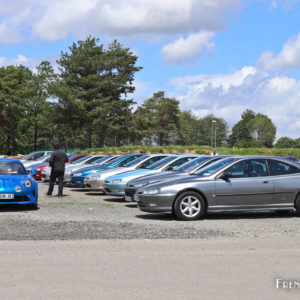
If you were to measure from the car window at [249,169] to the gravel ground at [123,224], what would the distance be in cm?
98

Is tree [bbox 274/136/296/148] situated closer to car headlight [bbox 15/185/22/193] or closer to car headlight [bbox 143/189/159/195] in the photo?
car headlight [bbox 15/185/22/193]

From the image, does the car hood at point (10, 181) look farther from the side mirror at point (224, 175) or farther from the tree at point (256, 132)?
the tree at point (256, 132)

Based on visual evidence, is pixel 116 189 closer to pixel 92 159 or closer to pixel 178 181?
pixel 178 181

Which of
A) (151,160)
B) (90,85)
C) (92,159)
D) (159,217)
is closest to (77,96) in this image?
(90,85)

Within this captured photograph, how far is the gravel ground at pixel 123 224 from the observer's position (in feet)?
30.3

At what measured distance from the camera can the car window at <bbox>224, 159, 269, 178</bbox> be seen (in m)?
11.9

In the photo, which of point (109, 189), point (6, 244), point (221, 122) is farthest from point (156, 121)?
point (6, 244)

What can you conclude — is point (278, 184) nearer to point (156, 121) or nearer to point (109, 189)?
point (109, 189)

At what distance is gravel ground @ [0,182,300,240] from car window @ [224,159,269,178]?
983 millimetres

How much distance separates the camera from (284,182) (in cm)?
1199

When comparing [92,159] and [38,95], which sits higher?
[38,95]

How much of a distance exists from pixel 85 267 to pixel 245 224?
16.9 feet

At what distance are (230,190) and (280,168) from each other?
4.67 feet

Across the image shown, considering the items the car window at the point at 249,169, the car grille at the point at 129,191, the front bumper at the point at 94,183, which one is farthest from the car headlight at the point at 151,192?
the front bumper at the point at 94,183
